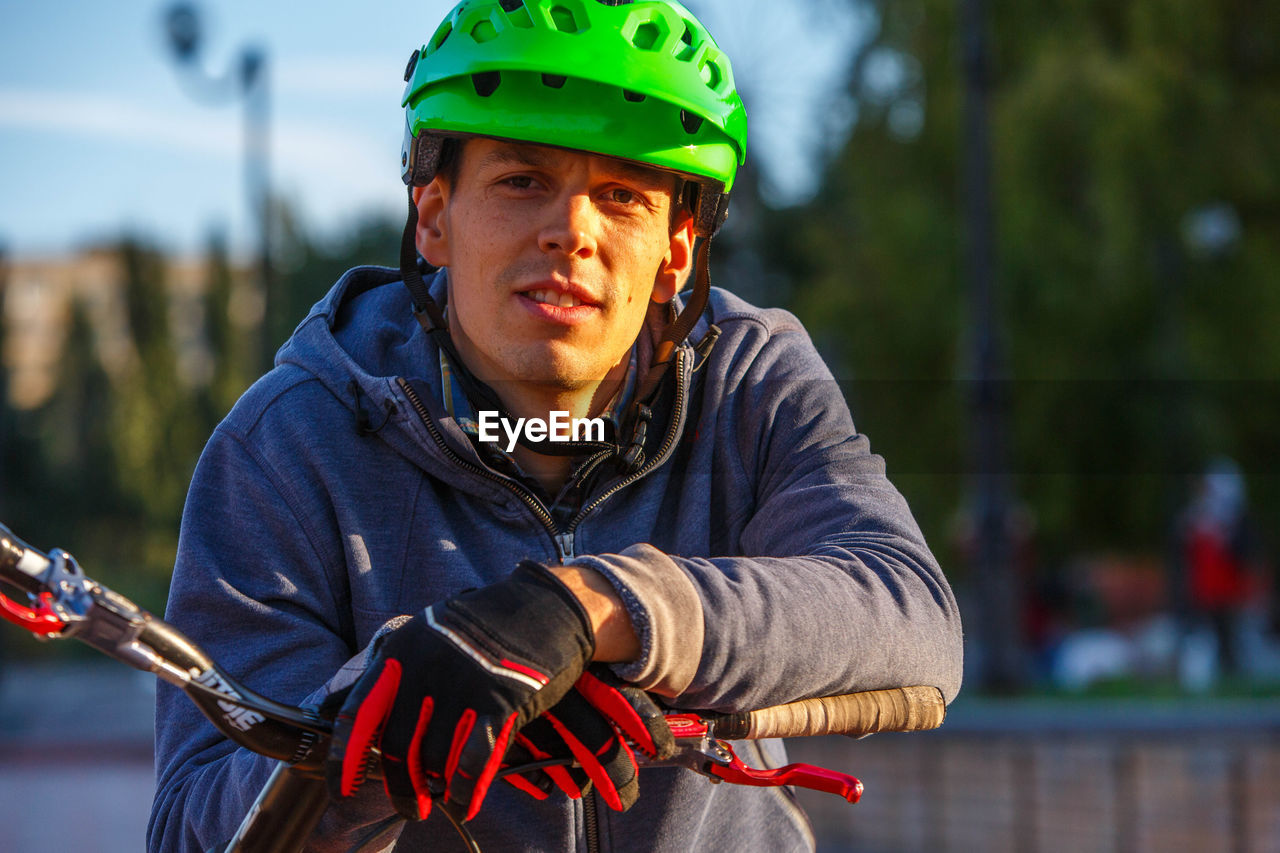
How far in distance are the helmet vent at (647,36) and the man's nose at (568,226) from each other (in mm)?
266

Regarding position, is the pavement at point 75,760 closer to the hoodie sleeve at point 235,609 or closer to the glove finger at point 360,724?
the hoodie sleeve at point 235,609

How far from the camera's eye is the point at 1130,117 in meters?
14.1

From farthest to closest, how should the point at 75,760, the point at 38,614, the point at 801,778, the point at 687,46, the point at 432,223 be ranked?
the point at 75,760 → the point at 432,223 → the point at 687,46 → the point at 801,778 → the point at 38,614

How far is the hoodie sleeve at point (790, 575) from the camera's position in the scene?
168 cm

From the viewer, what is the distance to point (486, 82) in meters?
2.13

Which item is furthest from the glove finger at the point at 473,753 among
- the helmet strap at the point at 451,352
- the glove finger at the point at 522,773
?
the helmet strap at the point at 451,352

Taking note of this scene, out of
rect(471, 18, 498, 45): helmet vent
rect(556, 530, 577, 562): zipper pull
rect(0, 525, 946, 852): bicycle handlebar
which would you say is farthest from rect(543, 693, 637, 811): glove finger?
rect(471, 18, 498, 45): helmet vent

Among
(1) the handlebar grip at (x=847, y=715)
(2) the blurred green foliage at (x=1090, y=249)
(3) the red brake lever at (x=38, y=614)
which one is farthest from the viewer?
(2) the blurred green foliage at (x=1090, y=249)

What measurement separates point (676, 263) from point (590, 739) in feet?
3.15

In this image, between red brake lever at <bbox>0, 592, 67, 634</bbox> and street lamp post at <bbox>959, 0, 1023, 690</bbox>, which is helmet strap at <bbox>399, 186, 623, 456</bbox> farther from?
street lamp post at <bbox>959, 0, 1023, 690</bbox>

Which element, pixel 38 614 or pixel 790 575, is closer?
pixel 38 614

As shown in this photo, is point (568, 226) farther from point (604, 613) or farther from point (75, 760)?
point (75, 760)

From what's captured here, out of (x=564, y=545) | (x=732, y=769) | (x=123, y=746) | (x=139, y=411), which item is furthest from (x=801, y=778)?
(x=139, y=411)

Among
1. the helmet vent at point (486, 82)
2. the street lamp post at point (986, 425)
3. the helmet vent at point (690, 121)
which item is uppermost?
the helmet vent at point (486, 82)
